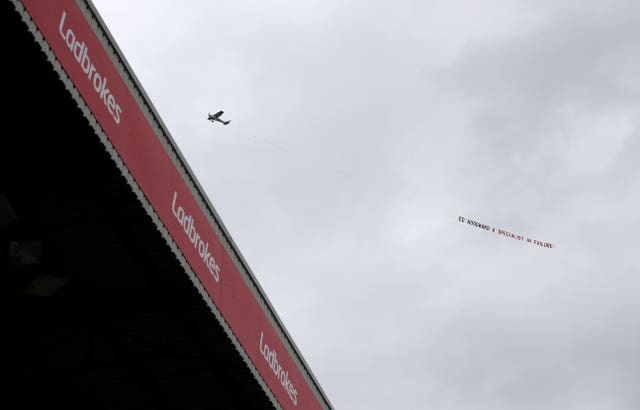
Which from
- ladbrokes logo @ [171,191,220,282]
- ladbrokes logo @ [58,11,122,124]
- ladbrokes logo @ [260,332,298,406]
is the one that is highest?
ladbrokes logo @ [58,11,122,124]

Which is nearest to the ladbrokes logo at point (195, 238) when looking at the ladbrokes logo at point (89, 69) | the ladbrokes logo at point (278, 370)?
the ladbrokes logo at point (89, 69)

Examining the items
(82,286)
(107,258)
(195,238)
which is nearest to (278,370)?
(195,238)

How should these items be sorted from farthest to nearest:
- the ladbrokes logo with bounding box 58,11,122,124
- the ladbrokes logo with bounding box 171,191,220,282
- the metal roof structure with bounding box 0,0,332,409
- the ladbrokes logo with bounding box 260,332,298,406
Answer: the ladbrokes logo with bounding box 260,332,298,406 < the ladbrokes logo with bounding box 171,191,220,282 < the metal roof structure with bounding box 0,0,332,409 < the ladbrokes logo with bounding box 58,11,122,124

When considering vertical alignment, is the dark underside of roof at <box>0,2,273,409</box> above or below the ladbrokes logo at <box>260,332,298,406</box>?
above

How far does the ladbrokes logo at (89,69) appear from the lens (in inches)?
745

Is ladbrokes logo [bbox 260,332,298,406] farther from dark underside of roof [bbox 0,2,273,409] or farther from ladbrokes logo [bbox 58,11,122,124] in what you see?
ladbrokes logo [bbox 58,11,122,124]

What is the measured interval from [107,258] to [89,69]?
5.84m

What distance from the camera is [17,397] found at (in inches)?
1104

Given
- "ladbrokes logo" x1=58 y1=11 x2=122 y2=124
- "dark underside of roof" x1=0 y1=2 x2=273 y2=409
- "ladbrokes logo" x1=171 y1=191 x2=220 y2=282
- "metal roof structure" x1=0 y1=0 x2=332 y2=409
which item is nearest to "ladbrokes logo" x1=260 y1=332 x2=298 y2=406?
"metal roof structure" x1=0 y1=0 x2=332 y2=409

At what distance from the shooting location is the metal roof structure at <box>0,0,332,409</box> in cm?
1950

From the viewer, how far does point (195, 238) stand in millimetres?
24312

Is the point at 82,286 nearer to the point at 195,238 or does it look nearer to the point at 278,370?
the point at 195,238

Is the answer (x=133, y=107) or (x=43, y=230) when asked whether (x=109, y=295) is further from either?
(x=133, y=107)

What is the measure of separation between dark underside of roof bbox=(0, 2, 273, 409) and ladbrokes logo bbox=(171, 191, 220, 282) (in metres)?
0.67
